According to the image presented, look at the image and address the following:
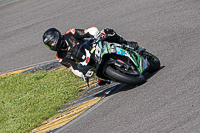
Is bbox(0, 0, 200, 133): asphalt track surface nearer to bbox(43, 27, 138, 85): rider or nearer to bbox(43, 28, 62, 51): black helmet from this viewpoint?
bbox(43, 27, 138, 85): rider

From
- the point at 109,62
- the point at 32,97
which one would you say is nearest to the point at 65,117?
the point at 109,62

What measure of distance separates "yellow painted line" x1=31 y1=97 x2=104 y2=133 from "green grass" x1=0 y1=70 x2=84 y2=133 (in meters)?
0.24

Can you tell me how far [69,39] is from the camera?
710cm

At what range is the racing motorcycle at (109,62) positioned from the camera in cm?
656

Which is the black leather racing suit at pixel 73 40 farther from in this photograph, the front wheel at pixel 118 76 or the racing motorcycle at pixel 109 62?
the front wheel at pixel 118 76

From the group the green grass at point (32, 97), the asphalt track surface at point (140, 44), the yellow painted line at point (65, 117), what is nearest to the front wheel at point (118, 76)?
the asphalt track surface at point (140, 44)

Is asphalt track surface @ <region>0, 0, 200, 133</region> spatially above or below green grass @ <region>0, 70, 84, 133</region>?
above

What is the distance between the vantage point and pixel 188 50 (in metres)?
7.72

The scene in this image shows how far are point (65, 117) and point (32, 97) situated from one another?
1.95 metres

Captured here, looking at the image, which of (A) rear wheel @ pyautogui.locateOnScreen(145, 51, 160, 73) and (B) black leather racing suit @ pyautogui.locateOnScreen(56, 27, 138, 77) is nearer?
(B) black leather racing suit @ pyautogui.locateOnScreen(56, 27, 138, 77)

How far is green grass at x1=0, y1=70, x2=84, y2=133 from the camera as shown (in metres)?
7.86

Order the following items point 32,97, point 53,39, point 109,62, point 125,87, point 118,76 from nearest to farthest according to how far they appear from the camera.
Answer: point 118,76 < point 109,62 < point 53,39 < point 125,87 < point 32,97

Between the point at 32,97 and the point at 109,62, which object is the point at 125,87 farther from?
the point at 32,97

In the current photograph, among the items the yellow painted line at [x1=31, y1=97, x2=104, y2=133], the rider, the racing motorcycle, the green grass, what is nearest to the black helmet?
the rider
